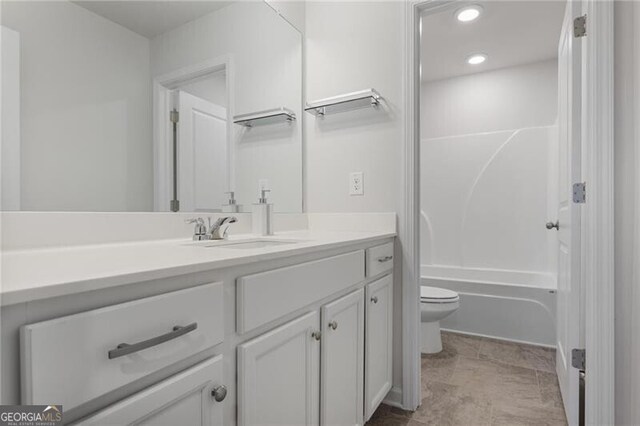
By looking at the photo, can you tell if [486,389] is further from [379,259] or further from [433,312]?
[379,259]

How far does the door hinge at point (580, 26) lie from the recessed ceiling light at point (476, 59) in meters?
1.76

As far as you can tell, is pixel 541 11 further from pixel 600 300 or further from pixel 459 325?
pixel 459 325

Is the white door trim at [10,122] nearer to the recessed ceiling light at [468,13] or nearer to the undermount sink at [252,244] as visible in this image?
the undermount sink at [252,244]

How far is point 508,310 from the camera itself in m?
2.62

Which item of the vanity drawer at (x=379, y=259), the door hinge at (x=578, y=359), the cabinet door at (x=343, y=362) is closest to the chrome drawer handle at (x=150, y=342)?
the cabinet door at (x=343, y=362)

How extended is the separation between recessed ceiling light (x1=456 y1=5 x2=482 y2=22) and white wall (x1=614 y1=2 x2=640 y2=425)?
4.07ft

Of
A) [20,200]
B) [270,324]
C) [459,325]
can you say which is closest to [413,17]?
[270,324]

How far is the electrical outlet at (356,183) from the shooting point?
177cm

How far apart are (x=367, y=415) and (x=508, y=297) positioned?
1804 millimetres

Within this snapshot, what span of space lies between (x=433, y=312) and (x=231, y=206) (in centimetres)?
154

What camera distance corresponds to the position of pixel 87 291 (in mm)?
490

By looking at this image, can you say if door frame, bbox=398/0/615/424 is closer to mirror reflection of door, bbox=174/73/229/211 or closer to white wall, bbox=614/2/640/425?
white wall, bbox=614/2/640/425

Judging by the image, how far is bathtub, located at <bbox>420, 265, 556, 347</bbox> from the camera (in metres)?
2.52

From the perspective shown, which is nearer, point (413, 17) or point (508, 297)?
point (413, 17)
